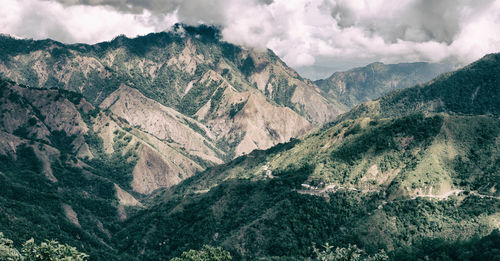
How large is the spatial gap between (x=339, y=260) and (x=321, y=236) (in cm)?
7810

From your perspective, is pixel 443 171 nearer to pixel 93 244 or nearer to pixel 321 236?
pixel 321 236

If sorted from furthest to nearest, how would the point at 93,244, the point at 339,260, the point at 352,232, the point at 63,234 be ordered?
the point at 93,244, the point at 63,234, the point at 352,232, the point at 339,260

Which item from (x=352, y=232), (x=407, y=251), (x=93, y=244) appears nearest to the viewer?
(x=407, y=251)

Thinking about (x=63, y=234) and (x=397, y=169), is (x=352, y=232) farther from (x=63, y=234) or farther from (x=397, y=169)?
(x=63, y=234)

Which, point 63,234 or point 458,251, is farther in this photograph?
point 63,234

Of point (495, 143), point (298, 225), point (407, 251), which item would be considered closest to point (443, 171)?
point (495, 143)

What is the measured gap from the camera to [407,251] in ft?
349

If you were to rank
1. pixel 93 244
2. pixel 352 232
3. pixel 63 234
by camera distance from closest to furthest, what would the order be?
1. pixel 352 232
2. pixel 63 234
3. pixel 93 244

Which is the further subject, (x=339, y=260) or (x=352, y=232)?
(x=352, y=232)

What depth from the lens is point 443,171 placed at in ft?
612

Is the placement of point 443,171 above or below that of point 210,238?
above

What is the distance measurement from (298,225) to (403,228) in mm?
44409

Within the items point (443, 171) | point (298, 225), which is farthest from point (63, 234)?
point (443, 171)

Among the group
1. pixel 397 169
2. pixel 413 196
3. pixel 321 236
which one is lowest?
pixel 321 236
